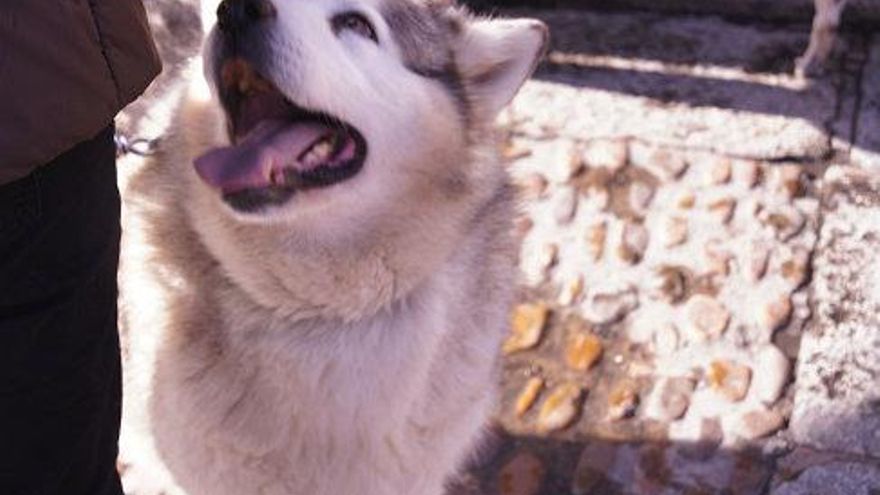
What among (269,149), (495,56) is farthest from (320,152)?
(495,56)

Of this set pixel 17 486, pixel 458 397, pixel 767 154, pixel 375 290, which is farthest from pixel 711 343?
pixel 17 486

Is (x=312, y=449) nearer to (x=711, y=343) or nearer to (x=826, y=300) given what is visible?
(x=711, y=343)

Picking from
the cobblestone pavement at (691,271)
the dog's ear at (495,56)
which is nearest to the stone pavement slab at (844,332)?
the cobblestone pavement at (691,271)

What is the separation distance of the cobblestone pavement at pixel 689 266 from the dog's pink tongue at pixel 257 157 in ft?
1.75

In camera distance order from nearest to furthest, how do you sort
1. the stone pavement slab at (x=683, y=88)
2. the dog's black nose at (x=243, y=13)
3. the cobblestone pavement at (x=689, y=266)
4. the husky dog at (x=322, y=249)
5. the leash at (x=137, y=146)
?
the dog's black nose at (x=243, y=13), the husky dog at (x=322, y=249), the leash at (x=137, y=146), the cobblestone pavement at (x=689, y=266), the stone pavement slab at (x=683, y=88)

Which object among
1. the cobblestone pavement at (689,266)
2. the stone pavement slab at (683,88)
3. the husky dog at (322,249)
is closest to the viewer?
the husky dog at (322,249)

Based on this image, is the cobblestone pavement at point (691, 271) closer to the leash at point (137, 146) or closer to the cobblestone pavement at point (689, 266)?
the cobblestone pavement at point (689, 266)

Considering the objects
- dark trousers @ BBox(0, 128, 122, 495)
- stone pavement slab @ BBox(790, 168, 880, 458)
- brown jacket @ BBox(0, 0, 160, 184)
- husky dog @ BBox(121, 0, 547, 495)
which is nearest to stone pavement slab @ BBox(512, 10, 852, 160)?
stone pavement slab @ BBox(790, 168, 880, 458)

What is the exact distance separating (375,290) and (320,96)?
0.48 meters

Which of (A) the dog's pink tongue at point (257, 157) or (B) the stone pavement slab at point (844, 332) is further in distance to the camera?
(B) the stone pavement slab at point (844, 332)

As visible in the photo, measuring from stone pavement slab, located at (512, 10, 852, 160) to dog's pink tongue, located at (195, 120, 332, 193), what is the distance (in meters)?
2.55

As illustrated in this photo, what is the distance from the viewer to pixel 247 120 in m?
2.45

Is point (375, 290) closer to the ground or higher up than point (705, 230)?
higher up

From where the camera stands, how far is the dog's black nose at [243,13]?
2.26 meters
